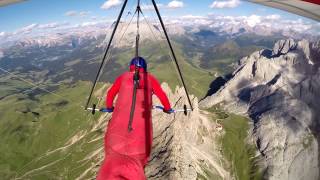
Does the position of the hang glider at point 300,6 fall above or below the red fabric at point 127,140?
above

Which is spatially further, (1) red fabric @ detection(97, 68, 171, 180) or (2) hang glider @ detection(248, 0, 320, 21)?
(2) hang glider @ detection(248, 0, 320, 21)

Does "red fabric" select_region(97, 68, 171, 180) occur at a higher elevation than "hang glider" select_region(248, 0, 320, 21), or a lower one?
lower

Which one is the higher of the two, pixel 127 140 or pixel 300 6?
pixel 300 6

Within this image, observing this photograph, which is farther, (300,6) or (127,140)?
(300,6)

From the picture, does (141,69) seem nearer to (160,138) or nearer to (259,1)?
(259,1)

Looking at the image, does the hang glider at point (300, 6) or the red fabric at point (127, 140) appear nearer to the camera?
the red fabric at point (127, 140)
